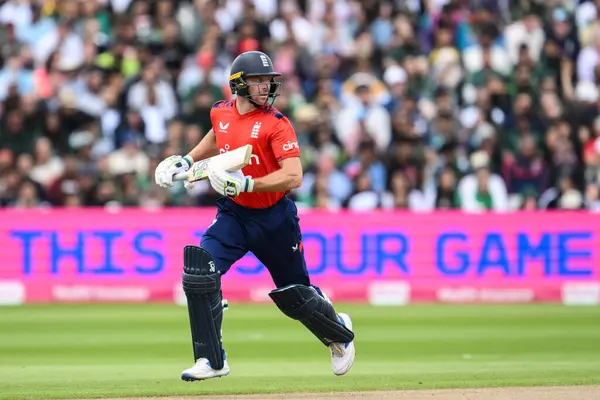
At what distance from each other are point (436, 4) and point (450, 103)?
210 centimetres

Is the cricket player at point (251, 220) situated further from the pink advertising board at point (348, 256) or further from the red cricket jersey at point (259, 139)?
the pink advertising board at point (348, 256)

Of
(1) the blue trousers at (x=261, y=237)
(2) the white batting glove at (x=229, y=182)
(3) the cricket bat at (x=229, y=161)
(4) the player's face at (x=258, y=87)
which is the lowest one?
(1) the blue trousers at (x=261, y=237)

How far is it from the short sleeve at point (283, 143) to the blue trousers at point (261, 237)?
45 centimetres

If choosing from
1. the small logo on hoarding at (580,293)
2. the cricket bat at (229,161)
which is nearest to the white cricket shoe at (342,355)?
the cricket bat at (229,161)

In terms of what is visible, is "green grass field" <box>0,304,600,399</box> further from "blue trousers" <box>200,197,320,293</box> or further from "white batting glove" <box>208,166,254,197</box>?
"white batting glove" <box>208,166,254,197</box>

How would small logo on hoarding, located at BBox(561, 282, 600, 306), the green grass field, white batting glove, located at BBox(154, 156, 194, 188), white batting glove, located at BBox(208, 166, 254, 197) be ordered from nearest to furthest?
1. white batting glove, located at BBox(208, 166, 254, 197)
2. white batting glove, located at BBox(154, 156, 194, 188)
3. the green grass field
4. small logo on hoarding, located at BBox(561, 282, 600, 306)

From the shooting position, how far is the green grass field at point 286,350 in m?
8.83

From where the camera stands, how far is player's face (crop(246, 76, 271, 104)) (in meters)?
7.96

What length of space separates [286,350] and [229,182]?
384 centimetres

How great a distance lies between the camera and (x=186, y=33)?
59.5ft

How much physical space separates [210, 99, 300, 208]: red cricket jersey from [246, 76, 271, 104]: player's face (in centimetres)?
11

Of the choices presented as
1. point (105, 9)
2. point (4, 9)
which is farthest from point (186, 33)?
point (4, 9)

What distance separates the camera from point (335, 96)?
57.5 feet

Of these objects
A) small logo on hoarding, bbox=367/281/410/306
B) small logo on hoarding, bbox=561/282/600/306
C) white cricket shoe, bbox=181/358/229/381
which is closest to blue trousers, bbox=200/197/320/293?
white cricket shoe, bbox=181/358/229/381
